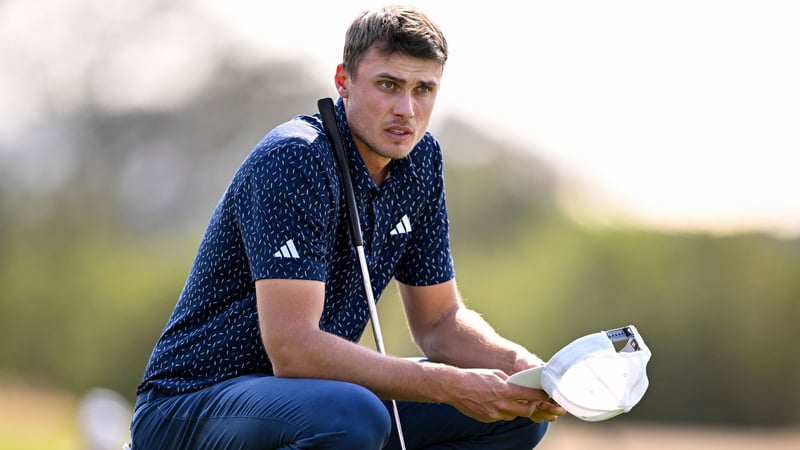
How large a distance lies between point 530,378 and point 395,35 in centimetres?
117

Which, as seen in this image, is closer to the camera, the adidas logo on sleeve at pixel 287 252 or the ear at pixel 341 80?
the adidas logo on sleeve at pixel 287 252

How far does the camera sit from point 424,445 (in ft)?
12.8

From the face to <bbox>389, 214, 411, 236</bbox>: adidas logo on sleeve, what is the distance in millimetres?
243

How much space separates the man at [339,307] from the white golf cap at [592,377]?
0.30 ft

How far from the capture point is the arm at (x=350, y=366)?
330 centimetres

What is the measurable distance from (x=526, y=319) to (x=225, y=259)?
7.53 m

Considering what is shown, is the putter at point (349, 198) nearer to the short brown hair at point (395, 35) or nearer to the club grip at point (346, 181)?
the club grip at point (346, 181)

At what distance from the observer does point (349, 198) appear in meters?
3.62

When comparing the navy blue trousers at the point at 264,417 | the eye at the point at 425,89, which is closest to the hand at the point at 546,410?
the navy blue trousers at the point at 264,417

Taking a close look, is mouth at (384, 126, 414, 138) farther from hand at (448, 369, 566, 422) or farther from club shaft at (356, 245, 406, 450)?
hand at (448, 369, 566, 422)

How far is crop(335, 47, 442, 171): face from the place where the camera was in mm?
3713

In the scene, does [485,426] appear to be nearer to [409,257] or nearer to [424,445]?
[424,445]

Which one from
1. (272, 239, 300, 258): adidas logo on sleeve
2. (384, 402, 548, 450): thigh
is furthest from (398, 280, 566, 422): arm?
(272, 239, 300, 258): adidas logo on sleeve

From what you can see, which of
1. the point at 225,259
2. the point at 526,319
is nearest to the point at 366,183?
the point at 225,259
